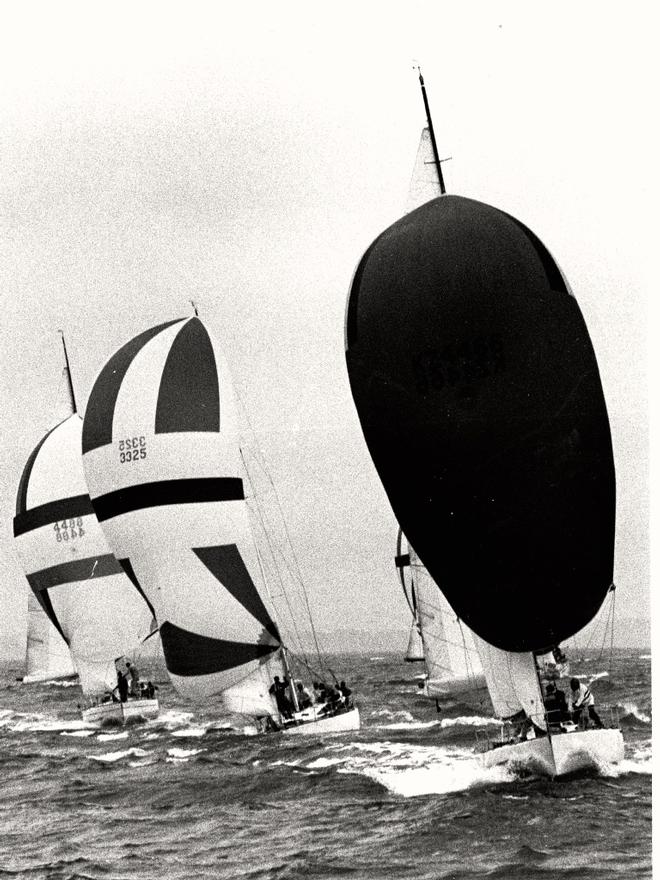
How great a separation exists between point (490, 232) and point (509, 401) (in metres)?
1.84

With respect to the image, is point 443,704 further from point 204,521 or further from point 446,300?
point 446,300

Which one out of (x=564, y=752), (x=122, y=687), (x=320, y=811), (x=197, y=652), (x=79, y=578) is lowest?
(x=122, y=687)

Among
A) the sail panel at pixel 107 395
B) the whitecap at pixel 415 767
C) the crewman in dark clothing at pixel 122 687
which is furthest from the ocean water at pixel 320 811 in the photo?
the sail panel at pixel 107 395

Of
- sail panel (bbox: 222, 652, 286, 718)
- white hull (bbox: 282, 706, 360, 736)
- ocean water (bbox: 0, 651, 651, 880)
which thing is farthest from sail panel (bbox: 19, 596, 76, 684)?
white hull (bbox: 282, 706, 360, 736)

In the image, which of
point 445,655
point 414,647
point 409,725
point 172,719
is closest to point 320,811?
point 409,725

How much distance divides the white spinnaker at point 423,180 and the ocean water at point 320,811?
6875 millimetres

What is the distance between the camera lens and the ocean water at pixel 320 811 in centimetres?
1231

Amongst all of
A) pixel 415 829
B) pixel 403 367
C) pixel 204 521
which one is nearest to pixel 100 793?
pixel 204 521

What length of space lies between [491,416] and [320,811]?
514 cm

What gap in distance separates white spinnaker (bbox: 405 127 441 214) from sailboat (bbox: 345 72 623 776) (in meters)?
2.04

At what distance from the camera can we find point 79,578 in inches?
1142

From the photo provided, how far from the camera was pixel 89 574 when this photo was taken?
29.0 meters

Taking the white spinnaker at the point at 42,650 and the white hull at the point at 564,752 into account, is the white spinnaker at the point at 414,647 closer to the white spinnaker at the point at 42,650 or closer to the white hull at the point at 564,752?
the white spinnaker at the point at 42,650

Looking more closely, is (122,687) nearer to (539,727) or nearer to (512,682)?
(512,682)
